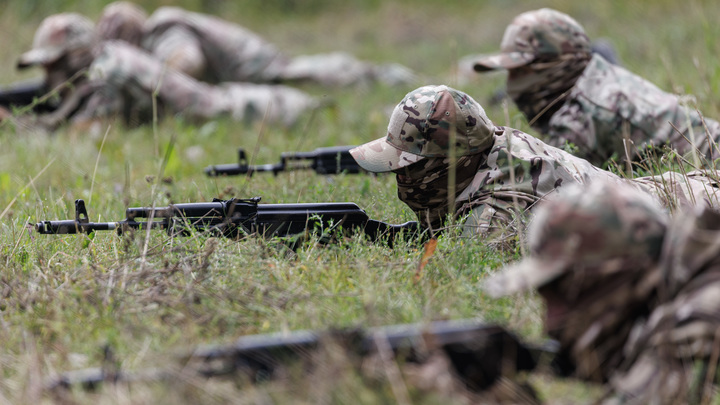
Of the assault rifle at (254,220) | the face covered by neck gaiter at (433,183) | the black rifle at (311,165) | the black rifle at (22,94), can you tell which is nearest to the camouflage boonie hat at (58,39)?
the black rifle at (22,94)

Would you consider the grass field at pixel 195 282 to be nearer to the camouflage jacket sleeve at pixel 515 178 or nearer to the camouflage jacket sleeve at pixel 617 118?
the camouflage jacket sleeve at pixel 515 178

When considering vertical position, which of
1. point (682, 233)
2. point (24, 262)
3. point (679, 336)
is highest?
point (682, 233)

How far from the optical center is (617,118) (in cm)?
520

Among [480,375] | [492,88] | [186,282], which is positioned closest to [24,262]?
[186,282]

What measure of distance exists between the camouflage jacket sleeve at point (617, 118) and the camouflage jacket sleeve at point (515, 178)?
126 centimetres

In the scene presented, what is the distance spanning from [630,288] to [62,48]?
777 centimetres

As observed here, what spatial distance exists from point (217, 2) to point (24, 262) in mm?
14497

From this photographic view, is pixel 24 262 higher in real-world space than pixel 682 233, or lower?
lower

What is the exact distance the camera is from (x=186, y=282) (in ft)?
10.5

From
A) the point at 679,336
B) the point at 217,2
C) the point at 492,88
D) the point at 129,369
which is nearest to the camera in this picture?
the point at 679,336

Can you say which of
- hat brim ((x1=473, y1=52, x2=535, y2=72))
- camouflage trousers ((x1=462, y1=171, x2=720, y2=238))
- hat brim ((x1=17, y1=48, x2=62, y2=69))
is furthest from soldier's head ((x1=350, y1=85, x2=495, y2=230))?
hat brim ((x1=17, y1=48, x2=62, y2=69))

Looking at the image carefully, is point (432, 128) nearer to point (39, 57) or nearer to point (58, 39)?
point (39, 57)

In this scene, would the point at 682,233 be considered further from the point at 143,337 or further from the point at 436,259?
the point at 143,337

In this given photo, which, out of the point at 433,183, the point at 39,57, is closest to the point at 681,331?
the point at 433,183
